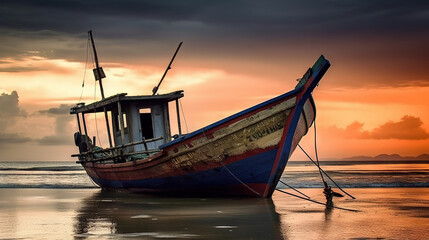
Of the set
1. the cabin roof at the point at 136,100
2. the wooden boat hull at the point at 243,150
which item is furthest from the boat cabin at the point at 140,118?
the wooden boat hull at the point at 243,150

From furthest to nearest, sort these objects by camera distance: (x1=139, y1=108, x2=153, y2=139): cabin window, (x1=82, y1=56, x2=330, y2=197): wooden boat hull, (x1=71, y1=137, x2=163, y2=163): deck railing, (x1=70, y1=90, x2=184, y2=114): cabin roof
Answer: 1. (x1=139, y1=108, x2=153, y2=139): cabin window
2. (x1=70, y1=90, x2=184, y2=114): cabin roof
3. (x1=71, y1=137, x2=163, y2=163): deck railing
4. (x1=82, y1=56, x2=330, y2=197): wooden boat hull

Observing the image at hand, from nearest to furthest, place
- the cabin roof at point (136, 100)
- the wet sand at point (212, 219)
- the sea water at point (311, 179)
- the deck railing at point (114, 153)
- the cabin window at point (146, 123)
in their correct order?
the wet sand at point (212, 219), the deck railing at point (114, 153), the cabin roof at point (136, 100), the cabin window at point (146, 123), the sea water at point (311, 179)

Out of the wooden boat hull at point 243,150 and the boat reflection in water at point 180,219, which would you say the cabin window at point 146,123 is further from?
the boat reflection in water at point 180,219

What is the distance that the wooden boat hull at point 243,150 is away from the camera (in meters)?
13.3

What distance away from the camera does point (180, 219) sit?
10.2 meters

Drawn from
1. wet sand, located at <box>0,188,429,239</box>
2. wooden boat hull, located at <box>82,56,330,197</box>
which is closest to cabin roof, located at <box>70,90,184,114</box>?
wooden boat hull, located at <box>82,56,330,197</box>

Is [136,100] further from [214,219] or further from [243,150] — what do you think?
[214,219]

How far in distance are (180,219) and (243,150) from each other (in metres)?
3.84

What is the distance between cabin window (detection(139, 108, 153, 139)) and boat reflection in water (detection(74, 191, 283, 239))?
4633mm

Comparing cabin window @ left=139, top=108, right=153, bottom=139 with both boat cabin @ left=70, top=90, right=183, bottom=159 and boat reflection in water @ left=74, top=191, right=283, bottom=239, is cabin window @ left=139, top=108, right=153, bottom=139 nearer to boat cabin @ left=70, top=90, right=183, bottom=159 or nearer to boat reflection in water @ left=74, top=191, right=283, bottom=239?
boat cabin @ left=70, top=90, right=183, bottom=159

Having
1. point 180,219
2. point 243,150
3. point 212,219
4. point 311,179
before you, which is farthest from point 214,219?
point 311,179

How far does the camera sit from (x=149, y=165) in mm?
15617

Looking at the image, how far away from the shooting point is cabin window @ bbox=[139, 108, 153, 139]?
18656mm

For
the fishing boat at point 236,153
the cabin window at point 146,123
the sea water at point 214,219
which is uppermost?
the cabin window at point 146,123
